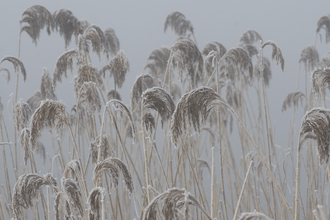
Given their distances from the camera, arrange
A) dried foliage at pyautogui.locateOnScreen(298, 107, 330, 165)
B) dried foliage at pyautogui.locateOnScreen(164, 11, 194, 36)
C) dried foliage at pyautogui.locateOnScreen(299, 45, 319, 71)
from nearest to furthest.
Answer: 1. dried foliage at pyautogui.locateOnScreen(298, 107, 330, 165)
2. dried foliage at pyautogui.locateOnScreen(299, 45, 319, 71)
3. dried foliage at pyautogui.locateOnScreen(164, 11, 194, 36)

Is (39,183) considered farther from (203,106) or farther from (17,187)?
(203,106)

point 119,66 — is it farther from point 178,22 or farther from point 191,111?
point 178,22

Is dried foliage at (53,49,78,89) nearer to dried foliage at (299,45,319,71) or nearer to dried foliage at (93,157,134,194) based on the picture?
dried foliage at (93,157,134,194)

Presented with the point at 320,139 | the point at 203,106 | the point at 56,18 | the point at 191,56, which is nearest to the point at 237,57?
the point at 191,56

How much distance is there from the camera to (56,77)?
5.48 ft

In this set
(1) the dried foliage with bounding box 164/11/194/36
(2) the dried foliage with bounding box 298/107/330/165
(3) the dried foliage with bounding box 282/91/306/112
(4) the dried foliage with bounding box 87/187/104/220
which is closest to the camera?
(2) the dried foliage with bounding box 298/107/330/165

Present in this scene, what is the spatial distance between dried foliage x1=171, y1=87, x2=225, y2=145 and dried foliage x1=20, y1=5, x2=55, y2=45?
155cm

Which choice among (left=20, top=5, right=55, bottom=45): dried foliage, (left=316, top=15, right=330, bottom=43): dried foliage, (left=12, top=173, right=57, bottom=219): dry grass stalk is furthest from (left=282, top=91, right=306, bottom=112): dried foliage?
(left=12, top=173, right=57, bottom=219): dry grass stalk

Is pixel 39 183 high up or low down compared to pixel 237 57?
down

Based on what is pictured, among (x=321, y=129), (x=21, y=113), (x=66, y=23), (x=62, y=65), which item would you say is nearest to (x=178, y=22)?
(x=66, y=23)

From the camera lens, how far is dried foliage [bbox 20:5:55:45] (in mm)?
2188

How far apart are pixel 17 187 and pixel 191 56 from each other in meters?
0.72

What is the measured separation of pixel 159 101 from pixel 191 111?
7.5 inches

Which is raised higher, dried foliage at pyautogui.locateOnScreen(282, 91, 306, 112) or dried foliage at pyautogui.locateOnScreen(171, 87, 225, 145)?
dried foliage at pyautogui.locateOnScreen(282, 91, 306, 112)
